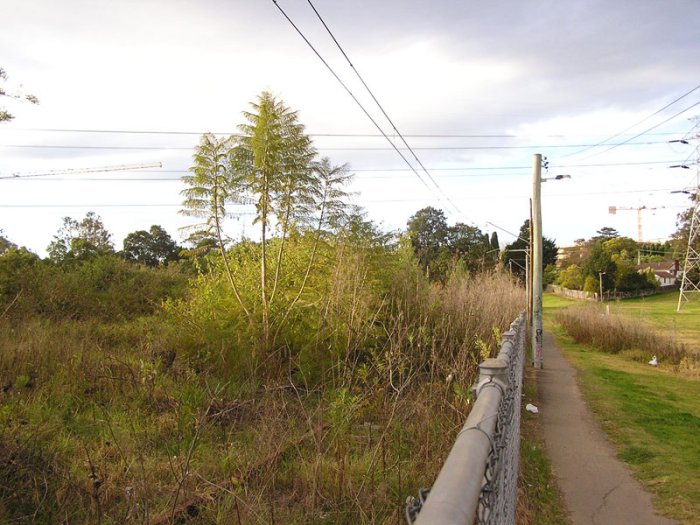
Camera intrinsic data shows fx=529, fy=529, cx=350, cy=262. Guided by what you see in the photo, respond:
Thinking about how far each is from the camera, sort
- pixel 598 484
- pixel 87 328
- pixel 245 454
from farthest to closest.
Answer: pixel 87 328, pixel 598 484, pixel 245 454

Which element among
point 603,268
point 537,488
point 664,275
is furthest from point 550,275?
point 537,488

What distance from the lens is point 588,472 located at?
6.50 m

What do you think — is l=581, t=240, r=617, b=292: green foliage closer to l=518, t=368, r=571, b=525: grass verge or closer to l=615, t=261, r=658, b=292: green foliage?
l=615, t=261, r=658, b=292: green foliage

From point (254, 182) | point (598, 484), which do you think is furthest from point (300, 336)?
point (598, 484)

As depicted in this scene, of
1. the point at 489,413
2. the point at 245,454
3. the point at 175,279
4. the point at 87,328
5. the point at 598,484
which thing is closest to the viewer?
the point at 489,413

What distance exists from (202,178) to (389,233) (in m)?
4.35

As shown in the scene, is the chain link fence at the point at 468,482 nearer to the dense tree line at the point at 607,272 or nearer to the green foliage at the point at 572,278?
the dense tree line at the point at 607,272

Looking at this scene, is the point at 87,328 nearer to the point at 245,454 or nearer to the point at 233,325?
the point at 233,325

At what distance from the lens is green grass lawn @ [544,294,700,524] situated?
5.86 metres

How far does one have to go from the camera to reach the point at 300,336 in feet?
30.5

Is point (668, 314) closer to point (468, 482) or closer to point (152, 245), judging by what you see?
point (152, 245)

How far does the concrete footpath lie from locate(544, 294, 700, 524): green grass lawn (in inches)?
7.5

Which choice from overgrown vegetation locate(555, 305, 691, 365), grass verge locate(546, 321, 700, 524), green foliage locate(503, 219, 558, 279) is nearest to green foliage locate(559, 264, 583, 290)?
green foliage locate(503, 219, 558, 279)

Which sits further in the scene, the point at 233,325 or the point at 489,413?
the point at 233,325
